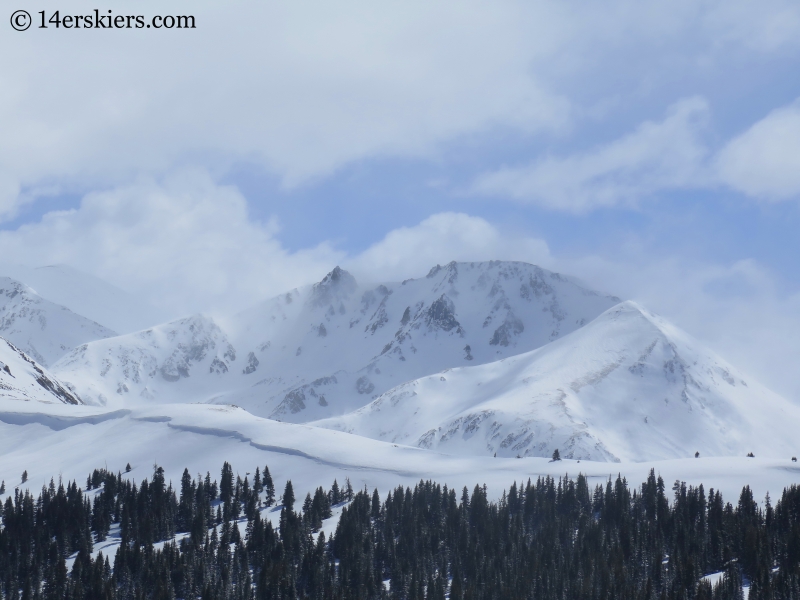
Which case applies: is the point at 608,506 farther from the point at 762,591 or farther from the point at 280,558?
the point at 280,558

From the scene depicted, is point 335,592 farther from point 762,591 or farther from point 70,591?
point 762,591

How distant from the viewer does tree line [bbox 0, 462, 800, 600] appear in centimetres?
15250

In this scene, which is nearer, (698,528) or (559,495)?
(698,528)

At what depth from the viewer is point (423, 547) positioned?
174 meters

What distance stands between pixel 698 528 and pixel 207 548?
284 ft

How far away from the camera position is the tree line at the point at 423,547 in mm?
152500

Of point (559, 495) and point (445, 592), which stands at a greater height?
point (559, 495)

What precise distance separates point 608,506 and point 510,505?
20148mm

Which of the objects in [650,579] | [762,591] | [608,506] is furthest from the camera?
[608,506]

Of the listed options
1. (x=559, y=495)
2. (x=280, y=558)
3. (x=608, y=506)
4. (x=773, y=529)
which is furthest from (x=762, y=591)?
(x=280, y=558)

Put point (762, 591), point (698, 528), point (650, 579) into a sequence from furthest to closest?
1. point (698, 528)
2. point (650, 579)
3. point (762, 591)

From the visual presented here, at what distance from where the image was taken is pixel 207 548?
568 feet

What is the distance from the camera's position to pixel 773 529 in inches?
6427

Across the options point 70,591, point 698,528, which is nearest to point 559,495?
point 698,528
